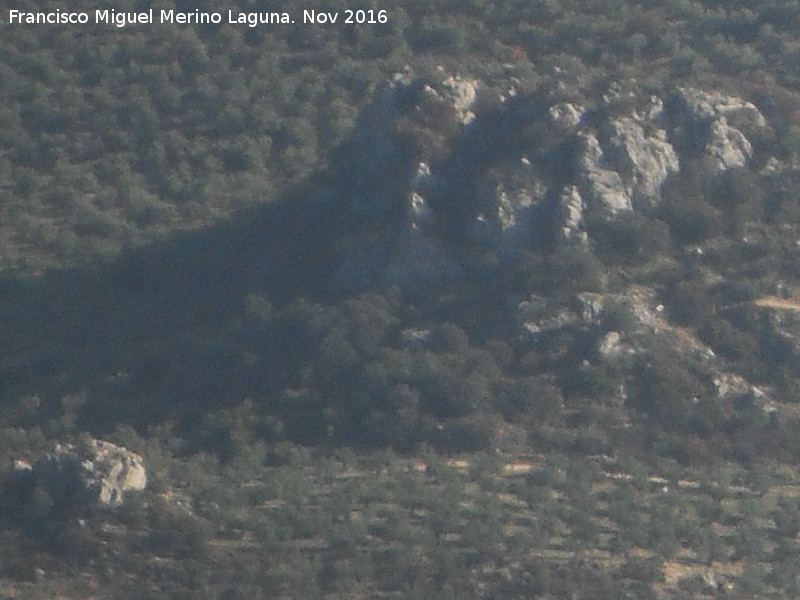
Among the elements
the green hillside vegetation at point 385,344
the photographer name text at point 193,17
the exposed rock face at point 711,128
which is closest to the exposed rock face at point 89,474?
the green hillside vegetation at point 385,344

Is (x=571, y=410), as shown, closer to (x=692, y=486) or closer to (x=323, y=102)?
(x=692, y=486)

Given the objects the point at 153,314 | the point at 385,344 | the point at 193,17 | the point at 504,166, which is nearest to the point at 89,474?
the point at 385,344

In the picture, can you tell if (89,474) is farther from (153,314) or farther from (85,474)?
(153,314)

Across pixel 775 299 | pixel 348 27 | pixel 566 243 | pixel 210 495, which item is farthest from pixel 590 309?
pixel 348 27

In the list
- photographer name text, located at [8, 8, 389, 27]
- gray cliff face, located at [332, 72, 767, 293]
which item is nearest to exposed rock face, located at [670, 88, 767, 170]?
gray cliff face, located at [332, 72, 767, 293]

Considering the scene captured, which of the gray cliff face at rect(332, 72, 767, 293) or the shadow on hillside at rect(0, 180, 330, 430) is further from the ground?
the gray cliff face at rect(332, 72, 767, 293)

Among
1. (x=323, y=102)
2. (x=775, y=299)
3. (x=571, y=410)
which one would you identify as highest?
(x=323, y=102)

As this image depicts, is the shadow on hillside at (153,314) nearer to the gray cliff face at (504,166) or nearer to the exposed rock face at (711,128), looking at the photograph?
the gray cliff face at (504,166)

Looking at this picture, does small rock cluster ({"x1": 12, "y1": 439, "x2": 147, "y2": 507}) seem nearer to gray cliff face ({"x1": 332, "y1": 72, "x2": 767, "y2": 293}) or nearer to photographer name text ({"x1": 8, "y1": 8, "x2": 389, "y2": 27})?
gray cliff face ({"x1": 332, "y1": 72, "x2": 767, "y2": 293})
